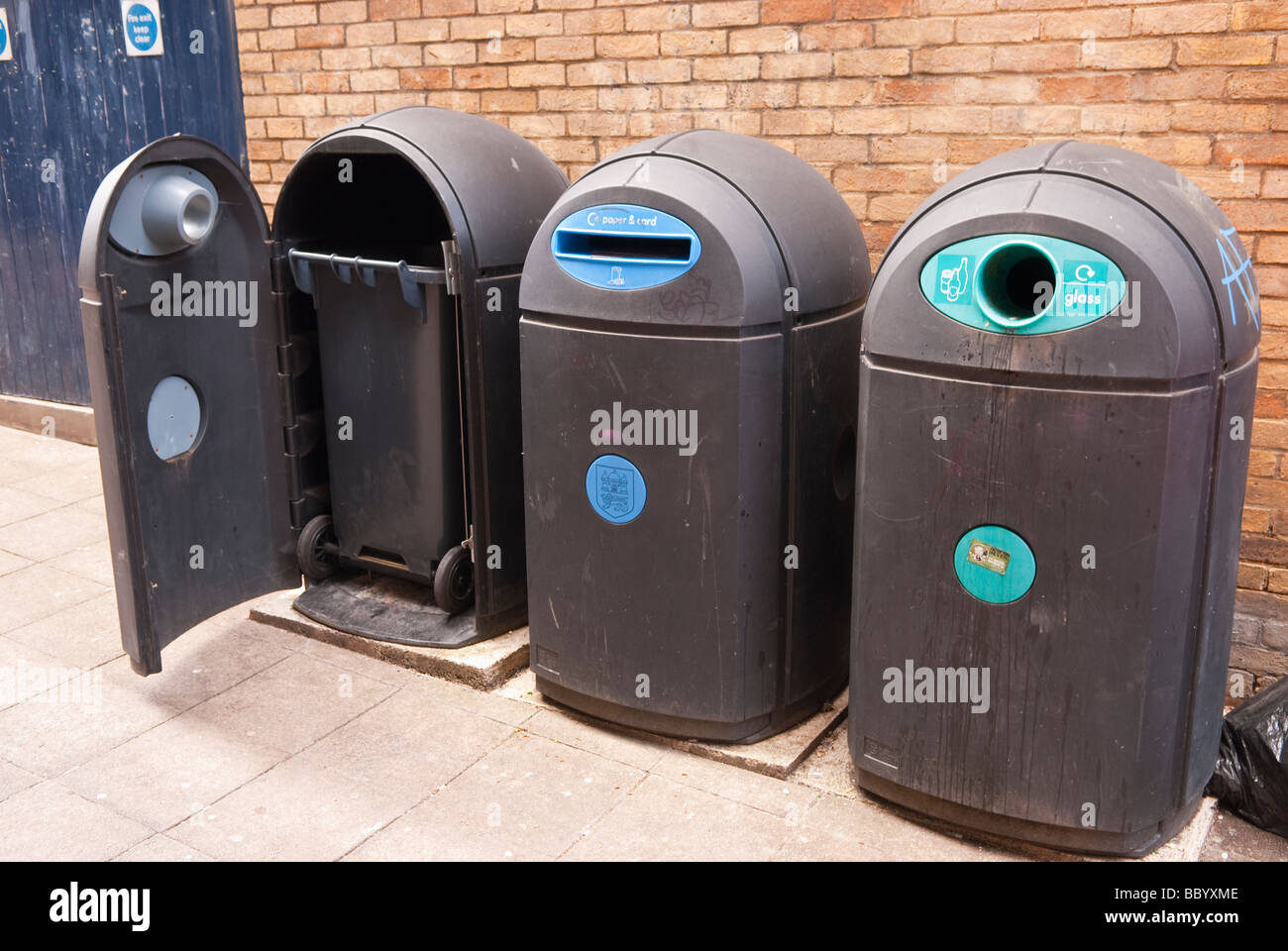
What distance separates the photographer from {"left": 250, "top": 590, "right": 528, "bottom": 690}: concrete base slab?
142 inches

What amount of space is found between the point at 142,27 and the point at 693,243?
4144 mm

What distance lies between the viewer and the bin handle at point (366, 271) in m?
3.42

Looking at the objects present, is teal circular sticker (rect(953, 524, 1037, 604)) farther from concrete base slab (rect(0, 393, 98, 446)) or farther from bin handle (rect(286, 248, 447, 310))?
concrete base slab (rect(0, 393, 98, 446))

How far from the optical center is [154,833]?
290 cm

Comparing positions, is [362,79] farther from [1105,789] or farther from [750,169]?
[1105,789]

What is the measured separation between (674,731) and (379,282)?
169cm

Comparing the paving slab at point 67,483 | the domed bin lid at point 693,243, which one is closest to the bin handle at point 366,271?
the domed bin lid at point 693,243

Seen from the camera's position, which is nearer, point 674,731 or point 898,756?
point 898,756

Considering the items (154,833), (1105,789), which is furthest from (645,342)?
(154,833)

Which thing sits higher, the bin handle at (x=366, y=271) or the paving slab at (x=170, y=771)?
the bin handle at (x=366, y=271)

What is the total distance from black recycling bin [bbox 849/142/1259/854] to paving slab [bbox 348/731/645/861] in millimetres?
821

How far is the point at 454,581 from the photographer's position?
12.3 ft

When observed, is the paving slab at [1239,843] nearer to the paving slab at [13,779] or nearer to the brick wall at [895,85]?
the brick wall at [895,85]

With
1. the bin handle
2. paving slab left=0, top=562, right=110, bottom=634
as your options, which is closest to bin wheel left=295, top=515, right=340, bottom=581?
the bin handle
